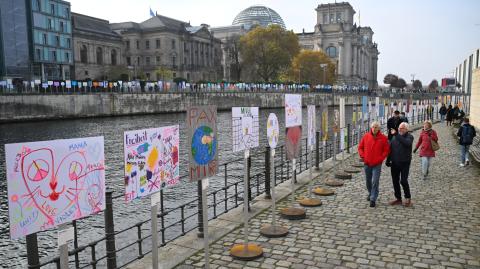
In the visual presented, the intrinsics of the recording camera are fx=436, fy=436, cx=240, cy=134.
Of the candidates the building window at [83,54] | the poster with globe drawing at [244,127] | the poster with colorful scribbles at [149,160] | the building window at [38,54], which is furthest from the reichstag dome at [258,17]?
the poster with colorful scribbles at [149,160]

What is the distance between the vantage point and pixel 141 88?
63.0 metres

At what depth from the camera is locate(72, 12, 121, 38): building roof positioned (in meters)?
90.5

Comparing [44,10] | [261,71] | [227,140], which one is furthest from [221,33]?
[227,140]

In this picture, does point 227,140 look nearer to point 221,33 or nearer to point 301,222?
point 301,222

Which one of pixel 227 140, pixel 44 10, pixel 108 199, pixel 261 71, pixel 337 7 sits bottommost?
pixel 227 140

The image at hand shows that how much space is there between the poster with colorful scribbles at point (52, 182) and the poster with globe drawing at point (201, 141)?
1.63m

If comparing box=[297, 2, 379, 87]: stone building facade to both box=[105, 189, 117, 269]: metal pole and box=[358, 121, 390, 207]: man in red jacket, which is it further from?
box=[105, 189, 117, 269]: metal pole

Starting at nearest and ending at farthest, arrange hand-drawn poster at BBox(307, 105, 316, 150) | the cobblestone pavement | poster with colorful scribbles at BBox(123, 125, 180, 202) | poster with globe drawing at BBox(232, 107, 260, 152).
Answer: poster with colorful scribbles at BBox(123, 125, 180, 202), the cobblestone pavement, poster with globe drawing at BBox(232, 107, 260, 152), hand-drawn poster at BBox(307, 105, 316, 150)

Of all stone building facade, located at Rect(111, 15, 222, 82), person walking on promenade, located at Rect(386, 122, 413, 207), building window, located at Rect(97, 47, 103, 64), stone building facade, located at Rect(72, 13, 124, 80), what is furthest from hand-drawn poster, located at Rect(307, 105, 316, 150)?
stone building facade, located at Rect(111, 15, 222, 82)

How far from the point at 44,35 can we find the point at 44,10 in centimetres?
394

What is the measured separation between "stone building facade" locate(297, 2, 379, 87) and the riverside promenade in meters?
137

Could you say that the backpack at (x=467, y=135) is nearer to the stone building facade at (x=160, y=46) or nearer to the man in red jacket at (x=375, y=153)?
the man in red jacket at (x=375, y=153)

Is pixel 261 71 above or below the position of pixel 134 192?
above

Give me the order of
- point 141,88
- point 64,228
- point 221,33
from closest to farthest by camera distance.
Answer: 1. point 64,228
2. point 141,88
3. point 221,33
